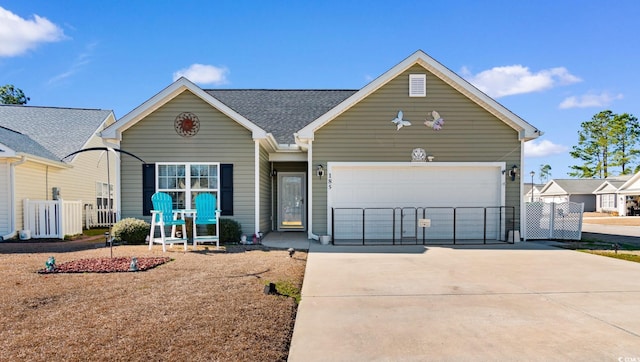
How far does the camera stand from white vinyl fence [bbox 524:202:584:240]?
10875 mm

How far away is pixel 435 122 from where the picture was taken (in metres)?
10.6

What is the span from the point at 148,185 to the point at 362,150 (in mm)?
5758

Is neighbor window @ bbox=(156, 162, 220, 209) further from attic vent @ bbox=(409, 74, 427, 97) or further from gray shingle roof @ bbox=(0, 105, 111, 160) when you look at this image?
gray shingle roof @ bbox=(0, 105, 111, 160)

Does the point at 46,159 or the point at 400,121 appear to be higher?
the point at 400,121

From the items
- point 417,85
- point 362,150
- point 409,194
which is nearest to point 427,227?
point 409,194

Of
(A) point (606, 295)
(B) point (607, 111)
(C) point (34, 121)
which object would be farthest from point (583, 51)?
(B) point (607, 111)

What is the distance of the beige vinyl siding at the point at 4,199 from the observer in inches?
431

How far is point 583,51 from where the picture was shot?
547 inches

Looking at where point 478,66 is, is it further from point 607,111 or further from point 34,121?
point 607,111

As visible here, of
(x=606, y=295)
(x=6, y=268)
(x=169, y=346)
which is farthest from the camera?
(x=6, y=268)

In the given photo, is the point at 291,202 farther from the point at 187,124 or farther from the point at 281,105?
the point at 187,124

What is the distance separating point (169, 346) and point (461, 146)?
9.27 metres

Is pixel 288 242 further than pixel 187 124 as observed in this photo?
No

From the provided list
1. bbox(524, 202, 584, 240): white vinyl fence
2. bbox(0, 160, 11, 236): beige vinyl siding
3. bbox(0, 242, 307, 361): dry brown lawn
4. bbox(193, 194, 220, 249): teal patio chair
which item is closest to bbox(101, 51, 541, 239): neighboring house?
bbox(524, 202, 584, 240): white vinyl fence
